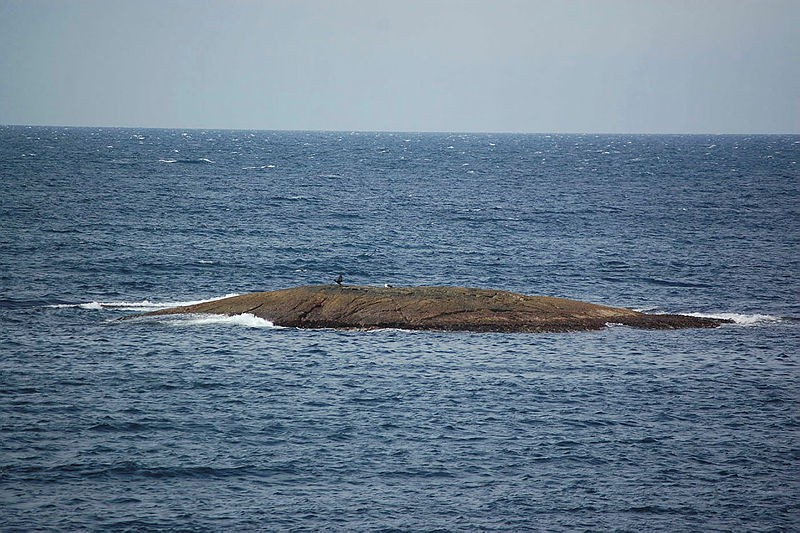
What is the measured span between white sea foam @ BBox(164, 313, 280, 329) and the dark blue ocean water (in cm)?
18

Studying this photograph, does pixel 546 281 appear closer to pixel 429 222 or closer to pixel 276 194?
pixel 429 222

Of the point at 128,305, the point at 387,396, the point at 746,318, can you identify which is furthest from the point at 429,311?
the point at 746,318

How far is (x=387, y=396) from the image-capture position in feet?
142

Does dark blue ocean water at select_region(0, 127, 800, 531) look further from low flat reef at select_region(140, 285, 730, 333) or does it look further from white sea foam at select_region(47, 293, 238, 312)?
low flat reef at select_region(140, 285, 730, 333)

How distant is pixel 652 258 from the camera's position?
8469cm

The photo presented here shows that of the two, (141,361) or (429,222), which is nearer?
(141,361)

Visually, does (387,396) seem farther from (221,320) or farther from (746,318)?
(746,318)

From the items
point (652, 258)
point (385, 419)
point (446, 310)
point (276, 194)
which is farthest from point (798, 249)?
point (276, 194)

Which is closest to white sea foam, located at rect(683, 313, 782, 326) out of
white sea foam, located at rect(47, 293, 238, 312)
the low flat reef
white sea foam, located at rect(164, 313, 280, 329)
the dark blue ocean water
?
the dark blue ocean water

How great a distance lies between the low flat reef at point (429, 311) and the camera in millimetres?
54156

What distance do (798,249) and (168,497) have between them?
7311cm

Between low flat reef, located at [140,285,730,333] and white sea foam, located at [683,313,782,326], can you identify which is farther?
white sea foam, located at [683,313,782,326]

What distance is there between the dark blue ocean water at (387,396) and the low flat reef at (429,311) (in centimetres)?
124

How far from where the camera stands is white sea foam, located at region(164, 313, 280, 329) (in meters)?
55.1
